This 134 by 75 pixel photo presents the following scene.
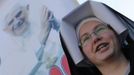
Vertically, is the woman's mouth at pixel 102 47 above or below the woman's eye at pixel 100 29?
below

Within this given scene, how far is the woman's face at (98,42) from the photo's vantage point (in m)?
1.85

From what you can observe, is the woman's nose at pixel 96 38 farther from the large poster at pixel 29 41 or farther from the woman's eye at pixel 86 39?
the large poster at pixel 29 41

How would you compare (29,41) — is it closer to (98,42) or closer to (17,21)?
(17,21)

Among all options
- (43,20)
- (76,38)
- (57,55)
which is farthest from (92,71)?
(43,20)

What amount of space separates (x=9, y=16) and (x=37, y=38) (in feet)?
0.65

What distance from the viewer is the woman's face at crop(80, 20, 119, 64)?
1850 millimetres

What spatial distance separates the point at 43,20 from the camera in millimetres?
2369

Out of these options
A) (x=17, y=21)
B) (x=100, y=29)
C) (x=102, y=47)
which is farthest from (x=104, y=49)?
(x=17, y=21)

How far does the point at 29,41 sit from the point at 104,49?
1.83 ft

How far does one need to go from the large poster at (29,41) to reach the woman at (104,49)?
379 mm

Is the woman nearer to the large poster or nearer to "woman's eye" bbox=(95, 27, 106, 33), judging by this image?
"woman's eye" bbox=(95, 27, 106, 33)

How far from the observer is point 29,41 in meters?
2.27

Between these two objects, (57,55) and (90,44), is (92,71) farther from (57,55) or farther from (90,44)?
(57,55)

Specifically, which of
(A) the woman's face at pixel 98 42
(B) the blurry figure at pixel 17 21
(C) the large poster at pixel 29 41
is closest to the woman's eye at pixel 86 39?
(A) the woman's face at pixel 98 42
